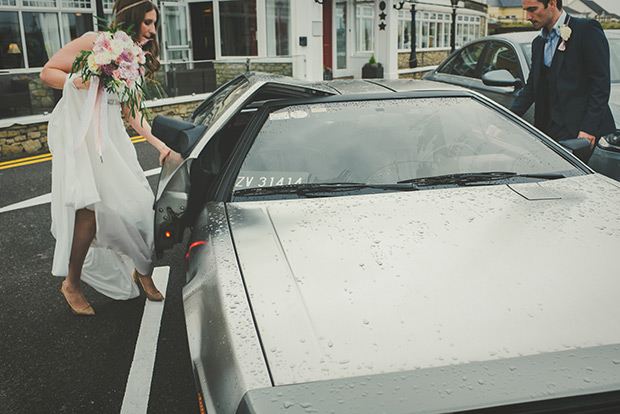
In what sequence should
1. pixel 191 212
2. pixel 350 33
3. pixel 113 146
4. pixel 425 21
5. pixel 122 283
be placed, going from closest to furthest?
pixel 191 212 → pixel 113 146 → pixel 122 283 → pixel 350 33 → pixel 425 21

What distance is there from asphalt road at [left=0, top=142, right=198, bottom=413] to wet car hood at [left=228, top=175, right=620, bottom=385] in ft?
3.42

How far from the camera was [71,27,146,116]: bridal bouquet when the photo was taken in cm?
306

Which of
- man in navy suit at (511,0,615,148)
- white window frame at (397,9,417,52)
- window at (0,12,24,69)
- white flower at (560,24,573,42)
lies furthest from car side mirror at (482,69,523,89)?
white window frame at (397,9,417,52)

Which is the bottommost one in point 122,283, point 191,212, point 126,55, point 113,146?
point 122,283

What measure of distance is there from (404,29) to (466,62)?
1588 centimetres

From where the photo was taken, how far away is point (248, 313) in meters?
1.70

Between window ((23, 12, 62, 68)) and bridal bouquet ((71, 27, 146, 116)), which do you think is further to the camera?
window ((23, 12, 62, 68))

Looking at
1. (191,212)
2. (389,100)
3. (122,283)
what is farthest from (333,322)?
(122,283)

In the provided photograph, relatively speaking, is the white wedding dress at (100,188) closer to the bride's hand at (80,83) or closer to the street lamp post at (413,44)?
the bride's hand at (80,83)

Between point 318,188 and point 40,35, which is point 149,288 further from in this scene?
point 40,35

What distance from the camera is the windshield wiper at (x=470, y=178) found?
2.58 m

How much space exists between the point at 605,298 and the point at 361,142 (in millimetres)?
1396

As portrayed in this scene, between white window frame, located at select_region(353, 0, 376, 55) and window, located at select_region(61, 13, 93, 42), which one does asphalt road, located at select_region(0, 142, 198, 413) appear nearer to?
window, located at select_region(61, 13, 93, 42)

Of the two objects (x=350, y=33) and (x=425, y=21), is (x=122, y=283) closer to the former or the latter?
(x=350, y=33)
